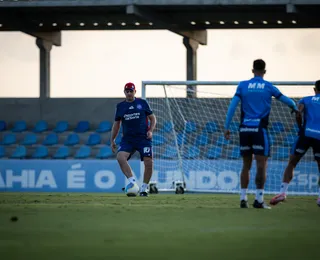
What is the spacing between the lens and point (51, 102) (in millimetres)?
31266

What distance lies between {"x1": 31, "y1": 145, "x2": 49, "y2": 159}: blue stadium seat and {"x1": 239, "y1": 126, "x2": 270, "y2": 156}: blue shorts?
15823mm

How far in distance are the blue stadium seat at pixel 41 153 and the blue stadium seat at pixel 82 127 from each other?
5.51ft

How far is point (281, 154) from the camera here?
23.7 metres

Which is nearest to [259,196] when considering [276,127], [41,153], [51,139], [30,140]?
[276,127]

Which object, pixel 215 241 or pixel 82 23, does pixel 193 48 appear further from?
pixel 215 241

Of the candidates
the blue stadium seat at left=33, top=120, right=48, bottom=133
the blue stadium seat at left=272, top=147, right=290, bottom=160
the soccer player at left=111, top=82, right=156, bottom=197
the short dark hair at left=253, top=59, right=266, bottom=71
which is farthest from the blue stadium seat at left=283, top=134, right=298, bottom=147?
the short dark hair at left=253, top=59, right=266, bottom=71

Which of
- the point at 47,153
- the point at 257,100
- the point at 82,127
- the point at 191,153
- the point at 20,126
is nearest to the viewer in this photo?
the point at 257,100

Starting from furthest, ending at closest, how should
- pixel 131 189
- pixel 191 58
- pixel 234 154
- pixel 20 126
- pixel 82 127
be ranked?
pixel 191 58, pixel 20 126, pixel 82 127, pixel 234 154, pixel 131 189

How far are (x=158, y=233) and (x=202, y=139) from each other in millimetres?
15413

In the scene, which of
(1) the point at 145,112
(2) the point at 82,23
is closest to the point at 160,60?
(2) the point at 82,23

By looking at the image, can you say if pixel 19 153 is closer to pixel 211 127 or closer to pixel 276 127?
pixel 211 127

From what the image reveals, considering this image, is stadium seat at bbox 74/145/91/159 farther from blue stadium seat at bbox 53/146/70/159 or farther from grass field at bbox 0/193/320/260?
grass field at bbox 0/193/320/260

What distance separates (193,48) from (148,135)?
48.8ft

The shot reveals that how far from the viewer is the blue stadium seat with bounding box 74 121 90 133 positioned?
30203 millimetres
